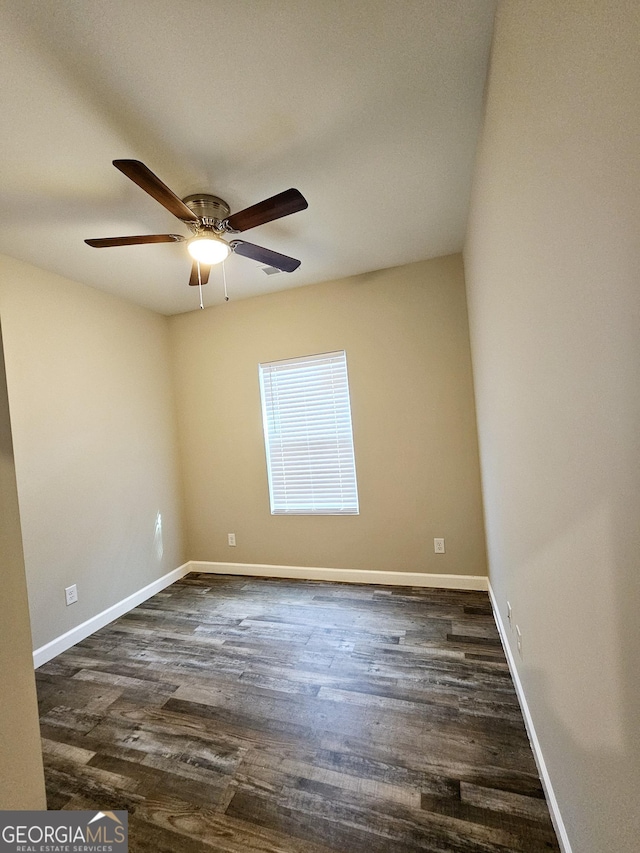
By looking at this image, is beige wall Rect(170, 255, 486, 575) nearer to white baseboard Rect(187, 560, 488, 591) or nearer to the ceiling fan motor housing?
white baseboard Rect(187, 560, 488, 591)

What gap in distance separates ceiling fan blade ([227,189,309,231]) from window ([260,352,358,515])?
152cm

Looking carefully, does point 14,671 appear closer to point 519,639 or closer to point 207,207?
point 519,639

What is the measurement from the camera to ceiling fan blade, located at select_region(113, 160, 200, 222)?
4.15 ft

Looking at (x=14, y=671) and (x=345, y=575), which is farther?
(x=345, y=575)

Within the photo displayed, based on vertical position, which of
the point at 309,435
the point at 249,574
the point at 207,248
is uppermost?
the point at 207,248

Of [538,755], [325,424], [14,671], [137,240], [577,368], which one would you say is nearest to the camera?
[577,368]

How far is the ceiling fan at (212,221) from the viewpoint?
59.2 inches

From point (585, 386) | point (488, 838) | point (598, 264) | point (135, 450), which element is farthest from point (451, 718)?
point (135, 450)

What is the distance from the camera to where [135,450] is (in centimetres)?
310

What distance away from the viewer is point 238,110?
1394mm

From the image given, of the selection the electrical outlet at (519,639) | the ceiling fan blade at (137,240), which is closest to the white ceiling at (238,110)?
the ceiling fan blade at (137,240)

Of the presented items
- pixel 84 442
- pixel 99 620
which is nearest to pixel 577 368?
pixel 84 442

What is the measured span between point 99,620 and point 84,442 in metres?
1.35

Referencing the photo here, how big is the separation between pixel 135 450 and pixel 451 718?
2.92 meters
